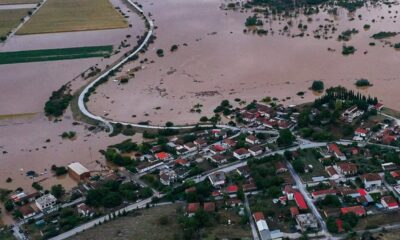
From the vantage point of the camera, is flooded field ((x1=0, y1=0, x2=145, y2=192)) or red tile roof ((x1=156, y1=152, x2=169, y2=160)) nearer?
red tile roof ((x1=156, y1=152, x2=169, y2=160))

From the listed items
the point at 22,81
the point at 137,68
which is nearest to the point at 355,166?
the point at 137,68

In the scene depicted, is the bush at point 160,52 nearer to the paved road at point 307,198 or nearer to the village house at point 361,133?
the village house at point 361,133

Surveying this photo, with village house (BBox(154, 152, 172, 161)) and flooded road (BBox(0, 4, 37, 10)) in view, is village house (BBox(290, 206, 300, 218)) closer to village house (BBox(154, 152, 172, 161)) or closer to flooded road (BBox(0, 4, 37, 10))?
village house (BBox(154, 152, 172, 161))

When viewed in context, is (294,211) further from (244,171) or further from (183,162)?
(183,162)

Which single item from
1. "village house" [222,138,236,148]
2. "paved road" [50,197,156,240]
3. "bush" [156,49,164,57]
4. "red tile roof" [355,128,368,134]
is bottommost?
"paved road" [50,197,156,240]

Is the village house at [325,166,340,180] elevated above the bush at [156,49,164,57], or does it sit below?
below

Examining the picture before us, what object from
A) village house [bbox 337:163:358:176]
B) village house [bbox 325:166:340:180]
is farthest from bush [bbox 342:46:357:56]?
village house [bbox 325:166:340:180]

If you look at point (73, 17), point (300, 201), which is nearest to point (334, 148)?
point (300, 201)

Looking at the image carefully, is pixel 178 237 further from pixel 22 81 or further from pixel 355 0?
pixel 355 0
